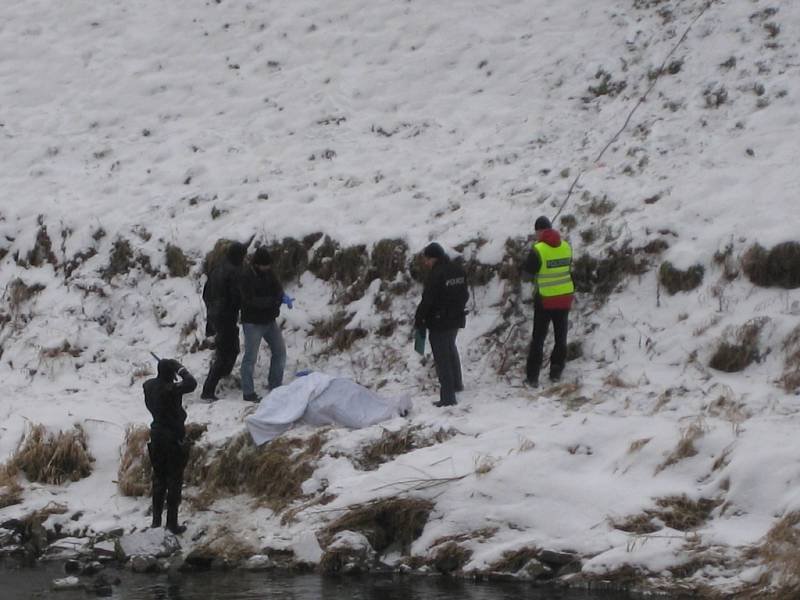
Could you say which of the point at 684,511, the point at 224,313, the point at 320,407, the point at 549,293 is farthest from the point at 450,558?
the point at 224,313

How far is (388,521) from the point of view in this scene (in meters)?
10.1

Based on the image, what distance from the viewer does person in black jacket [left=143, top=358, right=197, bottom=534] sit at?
10602 millimetres

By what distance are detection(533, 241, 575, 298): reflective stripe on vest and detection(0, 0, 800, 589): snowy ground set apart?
2.65ft

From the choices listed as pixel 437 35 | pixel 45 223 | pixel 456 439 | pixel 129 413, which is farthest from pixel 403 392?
pixel 437 35

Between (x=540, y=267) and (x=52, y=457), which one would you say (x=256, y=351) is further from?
(x=540, y=267)

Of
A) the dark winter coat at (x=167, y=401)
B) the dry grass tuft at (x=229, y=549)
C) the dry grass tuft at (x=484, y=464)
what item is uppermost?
the dark winter coat at (x=167, y=401)

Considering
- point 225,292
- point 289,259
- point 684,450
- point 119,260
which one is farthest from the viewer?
point 119,260

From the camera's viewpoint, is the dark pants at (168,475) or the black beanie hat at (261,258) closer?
the dark pants at (168,475)

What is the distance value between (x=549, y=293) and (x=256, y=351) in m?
3.30

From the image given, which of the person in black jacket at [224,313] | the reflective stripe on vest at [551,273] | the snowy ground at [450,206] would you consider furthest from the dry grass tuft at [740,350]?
the person in black jacket at [224,313]

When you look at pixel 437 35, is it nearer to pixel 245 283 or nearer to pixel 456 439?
pixel 245 283

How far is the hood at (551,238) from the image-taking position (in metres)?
12.0

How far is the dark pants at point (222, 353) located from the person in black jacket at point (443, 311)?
216 centimetres

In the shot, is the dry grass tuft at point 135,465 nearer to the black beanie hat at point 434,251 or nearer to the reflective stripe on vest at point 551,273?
the black beanie hat at point 434,251
